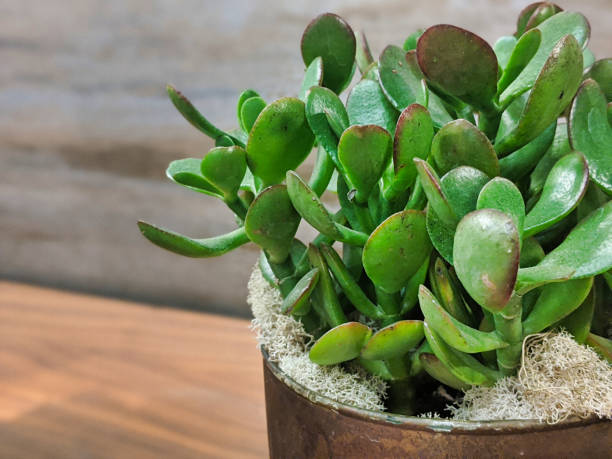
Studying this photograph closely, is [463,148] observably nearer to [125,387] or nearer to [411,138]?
[411,138]

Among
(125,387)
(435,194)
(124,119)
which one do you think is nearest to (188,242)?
(435,194)

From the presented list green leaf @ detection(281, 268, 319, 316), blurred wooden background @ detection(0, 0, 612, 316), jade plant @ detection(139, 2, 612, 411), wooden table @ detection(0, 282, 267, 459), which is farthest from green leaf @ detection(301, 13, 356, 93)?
blurred wooden background @ detection(0, 0, 612, 316)

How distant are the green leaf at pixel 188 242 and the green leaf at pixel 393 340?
0.28 ft

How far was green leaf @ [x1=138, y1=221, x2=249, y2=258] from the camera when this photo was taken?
30 centimetres

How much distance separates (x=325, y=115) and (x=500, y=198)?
0.08 m

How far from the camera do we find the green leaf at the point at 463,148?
252mm

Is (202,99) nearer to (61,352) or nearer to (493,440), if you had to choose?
(61,352)

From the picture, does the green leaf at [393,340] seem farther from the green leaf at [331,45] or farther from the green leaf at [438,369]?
the green leaf at [331,45]

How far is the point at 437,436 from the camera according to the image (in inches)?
9.9

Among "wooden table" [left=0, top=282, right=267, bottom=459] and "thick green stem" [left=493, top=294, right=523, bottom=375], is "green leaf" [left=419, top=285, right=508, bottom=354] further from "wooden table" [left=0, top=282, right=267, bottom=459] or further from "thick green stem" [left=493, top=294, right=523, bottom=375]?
"wooden table" [left=0, top=282, right=267, bottom=459]

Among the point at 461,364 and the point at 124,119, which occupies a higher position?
the point at 124,119

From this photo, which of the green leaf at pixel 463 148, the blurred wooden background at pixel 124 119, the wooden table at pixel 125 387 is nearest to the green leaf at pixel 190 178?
the green leaf at pixel 463 148

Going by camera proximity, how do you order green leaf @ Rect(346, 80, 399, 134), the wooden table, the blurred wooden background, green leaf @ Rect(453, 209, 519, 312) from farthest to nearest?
the blurred wooden background, the wooden table, green leaf @ Rect(346, 80, 399, 134), green leaf @ Rect(453, 209, 519, 312)

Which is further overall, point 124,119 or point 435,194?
point 124,119
